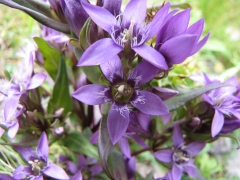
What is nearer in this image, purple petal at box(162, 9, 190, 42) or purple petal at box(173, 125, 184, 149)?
purple petal at box(162, 9, 190, 42)

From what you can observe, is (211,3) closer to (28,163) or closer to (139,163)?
(139,163)

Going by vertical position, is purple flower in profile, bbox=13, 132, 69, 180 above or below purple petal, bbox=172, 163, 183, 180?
above

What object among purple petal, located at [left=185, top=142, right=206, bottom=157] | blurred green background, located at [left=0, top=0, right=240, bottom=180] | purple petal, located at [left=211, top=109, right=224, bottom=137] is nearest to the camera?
purple petal, located at [left=211, top=109, right=224, bottom=137]

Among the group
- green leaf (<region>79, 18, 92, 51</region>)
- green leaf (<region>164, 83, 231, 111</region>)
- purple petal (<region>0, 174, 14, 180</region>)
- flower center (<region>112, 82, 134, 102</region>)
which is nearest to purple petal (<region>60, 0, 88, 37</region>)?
green leaf (<region>79, 18, 92, 51</region>)

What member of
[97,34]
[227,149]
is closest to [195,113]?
[97,34]

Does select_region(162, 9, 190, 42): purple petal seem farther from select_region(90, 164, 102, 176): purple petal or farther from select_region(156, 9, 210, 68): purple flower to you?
select_region(90, 164, 102, 176): purple petal

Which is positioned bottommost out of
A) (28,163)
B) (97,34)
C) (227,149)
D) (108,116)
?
(227,149)
